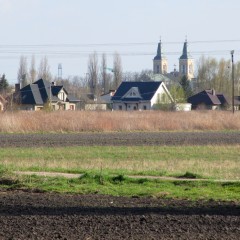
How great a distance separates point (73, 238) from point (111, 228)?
1.15 meters

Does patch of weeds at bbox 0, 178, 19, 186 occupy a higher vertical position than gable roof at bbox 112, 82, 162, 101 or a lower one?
lower

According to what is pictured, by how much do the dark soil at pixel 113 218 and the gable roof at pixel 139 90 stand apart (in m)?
99.3

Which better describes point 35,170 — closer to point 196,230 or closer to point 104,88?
point 196,230

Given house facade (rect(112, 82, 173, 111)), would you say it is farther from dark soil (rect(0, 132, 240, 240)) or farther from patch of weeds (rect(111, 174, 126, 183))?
dark soil (rect(0, 132, 240, 240))

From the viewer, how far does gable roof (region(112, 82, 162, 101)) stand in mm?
117069

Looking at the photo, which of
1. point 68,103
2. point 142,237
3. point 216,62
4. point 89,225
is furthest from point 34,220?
point 216,62

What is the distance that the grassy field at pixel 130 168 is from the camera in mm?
19375

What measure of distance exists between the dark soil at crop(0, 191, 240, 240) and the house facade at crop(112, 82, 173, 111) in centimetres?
9663

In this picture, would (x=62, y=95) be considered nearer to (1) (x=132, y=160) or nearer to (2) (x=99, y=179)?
(1) (x=132, y=160)

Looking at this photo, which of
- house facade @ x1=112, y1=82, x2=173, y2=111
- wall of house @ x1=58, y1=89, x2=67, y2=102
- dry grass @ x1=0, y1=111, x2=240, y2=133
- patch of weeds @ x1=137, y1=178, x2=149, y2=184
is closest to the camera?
patch of weeds @ x1=137, y1=178, x2=149, y2=184

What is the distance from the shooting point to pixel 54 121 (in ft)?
197

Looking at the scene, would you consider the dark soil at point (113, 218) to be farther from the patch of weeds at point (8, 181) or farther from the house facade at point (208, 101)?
the house facade at point (208, 101)

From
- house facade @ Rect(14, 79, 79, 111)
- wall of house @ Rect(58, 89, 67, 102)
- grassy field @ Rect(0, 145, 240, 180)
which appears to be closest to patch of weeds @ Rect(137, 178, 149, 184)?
grassy field @ Rect(0, 145, 240, 180)

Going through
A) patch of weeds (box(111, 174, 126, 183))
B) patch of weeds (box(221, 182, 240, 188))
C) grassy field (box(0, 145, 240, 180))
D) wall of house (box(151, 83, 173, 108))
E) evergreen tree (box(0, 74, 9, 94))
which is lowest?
grassy field (box(0, 145, 240, 180))
